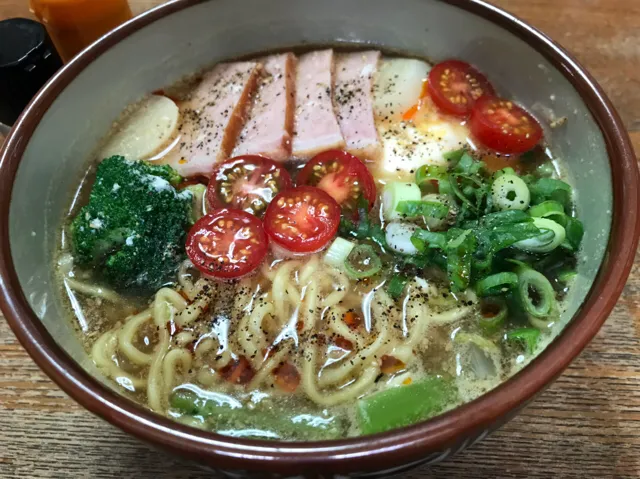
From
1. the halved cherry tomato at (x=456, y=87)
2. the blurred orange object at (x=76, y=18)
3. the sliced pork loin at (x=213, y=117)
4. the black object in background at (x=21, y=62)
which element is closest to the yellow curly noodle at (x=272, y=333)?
the sliced pork loin at (x=213, y=117)

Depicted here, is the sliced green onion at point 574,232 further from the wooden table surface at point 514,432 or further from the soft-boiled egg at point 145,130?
the soft-boiled egg at point 145,130

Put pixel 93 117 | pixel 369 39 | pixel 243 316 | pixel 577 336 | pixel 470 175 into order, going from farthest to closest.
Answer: pixel 369 39 < pixel 93 117 < pixel 470 175 < pixel 243 316 < pixel 577 336

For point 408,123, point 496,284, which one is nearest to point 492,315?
point 496,284

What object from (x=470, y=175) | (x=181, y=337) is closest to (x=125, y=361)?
(x=181, y=337)

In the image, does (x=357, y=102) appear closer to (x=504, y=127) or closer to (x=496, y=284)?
(x=504, y=127)

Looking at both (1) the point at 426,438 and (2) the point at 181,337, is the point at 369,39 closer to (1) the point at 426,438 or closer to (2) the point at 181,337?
(2) the point at 181,337

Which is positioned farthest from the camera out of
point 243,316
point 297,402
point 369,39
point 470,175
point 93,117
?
point 369,39


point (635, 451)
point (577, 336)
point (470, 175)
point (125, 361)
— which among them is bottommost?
point (635, 451)

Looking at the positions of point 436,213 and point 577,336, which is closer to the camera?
point 577,336
